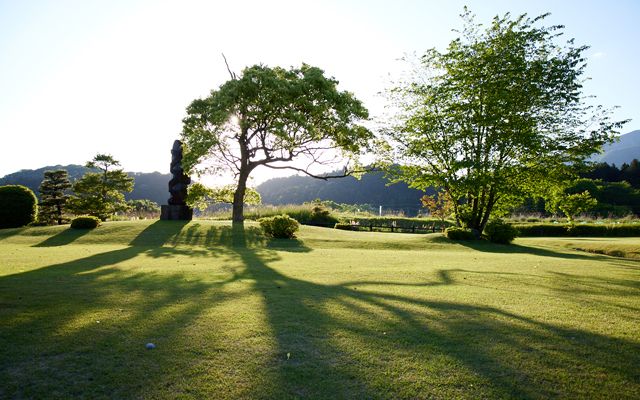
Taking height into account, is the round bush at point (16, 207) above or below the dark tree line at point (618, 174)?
below

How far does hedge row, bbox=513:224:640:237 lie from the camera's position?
28172 mm

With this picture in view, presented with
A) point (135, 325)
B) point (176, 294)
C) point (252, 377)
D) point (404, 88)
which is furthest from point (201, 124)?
point (252, 377)

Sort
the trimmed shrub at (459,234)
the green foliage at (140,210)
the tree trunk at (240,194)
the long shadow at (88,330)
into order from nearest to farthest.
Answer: the long shadow at (88,330) → the trimmed shrub at (459,234) → the tree trunk at (240,194) → the green foliage at (140,210)

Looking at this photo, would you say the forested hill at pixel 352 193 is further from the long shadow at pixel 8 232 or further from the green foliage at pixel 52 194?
the long shadow at pixel 8 232

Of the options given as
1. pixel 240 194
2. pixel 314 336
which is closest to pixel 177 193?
pixel 240 194

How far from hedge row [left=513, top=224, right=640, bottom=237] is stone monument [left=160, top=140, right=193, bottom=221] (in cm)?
2525

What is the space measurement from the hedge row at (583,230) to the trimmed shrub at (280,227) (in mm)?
18214

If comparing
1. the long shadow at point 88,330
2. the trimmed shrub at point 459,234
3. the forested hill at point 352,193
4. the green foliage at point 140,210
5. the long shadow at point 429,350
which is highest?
the forested hill at point 352,193

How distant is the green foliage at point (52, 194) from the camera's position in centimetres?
3303

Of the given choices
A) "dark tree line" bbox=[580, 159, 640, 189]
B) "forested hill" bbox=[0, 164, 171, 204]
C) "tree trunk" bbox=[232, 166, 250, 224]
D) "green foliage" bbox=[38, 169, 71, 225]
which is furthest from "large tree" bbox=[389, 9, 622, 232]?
"forested hill" bbox=[0, 164, 171, 204]

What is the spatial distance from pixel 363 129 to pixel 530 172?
10369 millimetres

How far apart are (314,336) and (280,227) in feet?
54.8

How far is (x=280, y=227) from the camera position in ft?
69.2

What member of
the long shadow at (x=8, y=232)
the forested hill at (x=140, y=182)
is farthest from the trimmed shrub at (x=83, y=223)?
the forested hill at (x=140, y=182)
